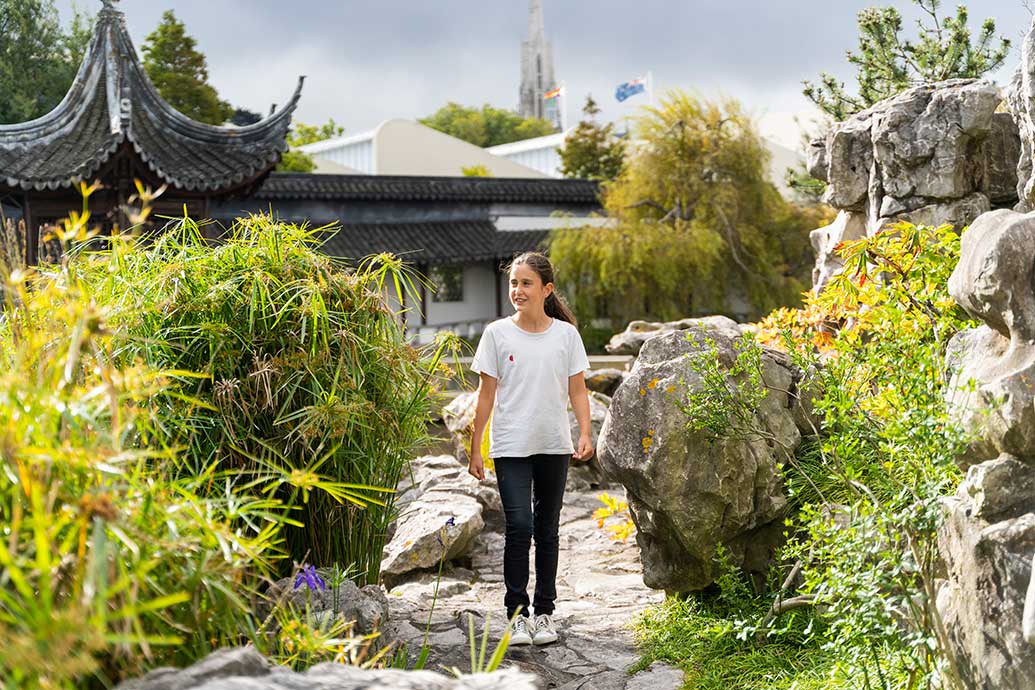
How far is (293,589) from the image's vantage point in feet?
10.6

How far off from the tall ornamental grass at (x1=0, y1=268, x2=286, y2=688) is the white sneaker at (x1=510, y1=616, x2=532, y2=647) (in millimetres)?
1751

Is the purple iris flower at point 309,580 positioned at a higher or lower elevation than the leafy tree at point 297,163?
lower

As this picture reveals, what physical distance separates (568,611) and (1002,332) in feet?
7.79

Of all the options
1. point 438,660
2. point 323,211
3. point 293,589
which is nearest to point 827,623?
point 438,660

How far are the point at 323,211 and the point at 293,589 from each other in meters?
14.8

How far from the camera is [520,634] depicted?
406cm

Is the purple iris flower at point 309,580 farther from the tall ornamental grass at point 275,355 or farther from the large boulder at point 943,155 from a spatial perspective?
the large boulder at point 943,155

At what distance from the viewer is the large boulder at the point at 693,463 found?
4164mm

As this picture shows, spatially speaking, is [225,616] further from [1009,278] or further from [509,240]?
[509,240]

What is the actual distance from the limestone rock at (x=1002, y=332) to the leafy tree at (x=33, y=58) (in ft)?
59.6

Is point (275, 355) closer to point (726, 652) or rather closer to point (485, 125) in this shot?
point (726, 652)

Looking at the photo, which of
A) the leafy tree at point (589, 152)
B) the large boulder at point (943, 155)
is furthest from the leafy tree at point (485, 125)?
the large boulder at point (943, 155)

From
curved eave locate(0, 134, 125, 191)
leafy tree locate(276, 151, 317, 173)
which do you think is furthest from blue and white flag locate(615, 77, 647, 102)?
curved eave locate(0, 134, 125, 191)

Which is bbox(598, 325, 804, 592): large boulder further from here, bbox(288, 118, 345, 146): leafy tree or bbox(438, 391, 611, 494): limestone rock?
bbox(288, 118, 345, 146): leafy tree
